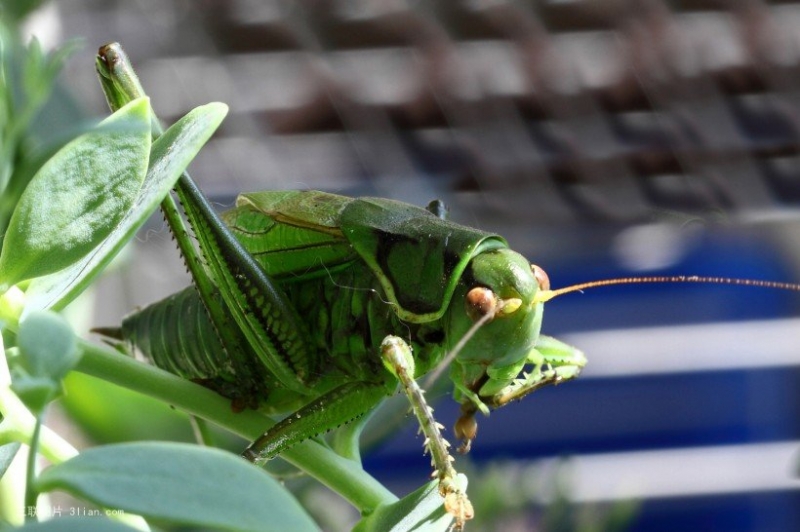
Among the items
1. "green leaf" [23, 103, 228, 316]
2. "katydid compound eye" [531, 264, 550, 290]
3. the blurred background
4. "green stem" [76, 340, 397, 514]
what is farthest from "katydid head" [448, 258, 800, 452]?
the blurred background

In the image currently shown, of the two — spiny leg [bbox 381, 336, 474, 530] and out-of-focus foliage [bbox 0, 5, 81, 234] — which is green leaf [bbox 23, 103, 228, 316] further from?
spiny leg [bbox 381, 336, 474, 530]

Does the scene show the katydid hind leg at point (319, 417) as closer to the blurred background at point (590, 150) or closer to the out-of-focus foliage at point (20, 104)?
the out-of-focus foliage at point (20, 104)

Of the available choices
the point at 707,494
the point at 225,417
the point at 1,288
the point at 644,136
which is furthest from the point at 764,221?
the point at 1,288

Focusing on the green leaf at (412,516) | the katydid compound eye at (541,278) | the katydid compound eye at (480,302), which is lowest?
the green leaf at (412,516)

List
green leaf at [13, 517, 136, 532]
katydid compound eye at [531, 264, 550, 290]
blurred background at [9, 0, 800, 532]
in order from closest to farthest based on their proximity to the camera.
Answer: green leaf at [13, 517, 136, 532]
katydid compound eye at [531, 264, 550, 290]
blurred background at [9, 0, 800, 532]

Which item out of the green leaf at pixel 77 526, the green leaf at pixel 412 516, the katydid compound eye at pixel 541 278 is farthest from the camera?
the katydid compound eye at pixel 541 278

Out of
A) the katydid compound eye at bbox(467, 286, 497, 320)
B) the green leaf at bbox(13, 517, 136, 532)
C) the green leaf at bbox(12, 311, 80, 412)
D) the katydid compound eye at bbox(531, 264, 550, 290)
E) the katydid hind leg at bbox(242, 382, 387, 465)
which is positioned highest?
the katydid compound eye at bbox(531, 264, 550, 290)

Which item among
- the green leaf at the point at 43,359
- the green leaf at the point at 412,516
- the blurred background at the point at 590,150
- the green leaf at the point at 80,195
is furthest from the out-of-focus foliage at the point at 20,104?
the blurred background at the point at 590,150
